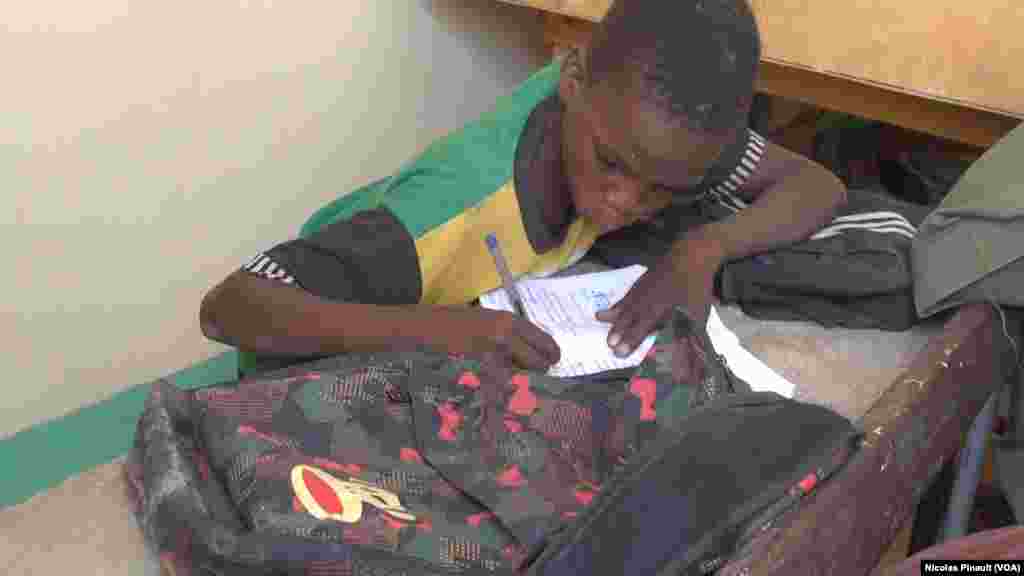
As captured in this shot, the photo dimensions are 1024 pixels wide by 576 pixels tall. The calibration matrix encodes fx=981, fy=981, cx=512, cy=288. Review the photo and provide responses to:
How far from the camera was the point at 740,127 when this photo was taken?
1.08 m

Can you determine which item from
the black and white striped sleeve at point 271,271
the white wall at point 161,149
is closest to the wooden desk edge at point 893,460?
the black and white striped sleeve at point 271,271

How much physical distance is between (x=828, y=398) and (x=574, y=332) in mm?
278

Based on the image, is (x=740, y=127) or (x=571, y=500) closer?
(x=571, y=500)

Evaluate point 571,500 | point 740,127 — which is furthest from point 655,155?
point 571,500

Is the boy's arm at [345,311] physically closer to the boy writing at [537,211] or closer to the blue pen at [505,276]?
the boy writing at [537,211]

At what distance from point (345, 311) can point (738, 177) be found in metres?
0.63

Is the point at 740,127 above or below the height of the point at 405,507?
above

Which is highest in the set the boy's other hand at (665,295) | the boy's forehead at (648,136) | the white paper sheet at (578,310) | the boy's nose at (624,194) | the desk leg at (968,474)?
the boy's forehead at (648,136)

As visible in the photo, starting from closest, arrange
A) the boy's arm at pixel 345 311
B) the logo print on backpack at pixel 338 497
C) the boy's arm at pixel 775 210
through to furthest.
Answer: the logo print on backpack at pixel 338 497 → the boy's arm at pixel 345 311 → the boy's arm at pixel 775 210

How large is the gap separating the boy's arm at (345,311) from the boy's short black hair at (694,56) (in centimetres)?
28

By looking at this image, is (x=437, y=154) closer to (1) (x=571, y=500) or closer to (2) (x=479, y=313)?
(2) (x=479, y=313)

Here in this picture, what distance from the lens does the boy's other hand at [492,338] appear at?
0.95 metres

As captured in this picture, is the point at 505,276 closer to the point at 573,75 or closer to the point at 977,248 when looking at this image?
the point at 573,75

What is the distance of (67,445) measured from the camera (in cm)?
154
